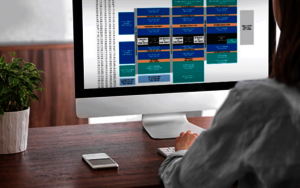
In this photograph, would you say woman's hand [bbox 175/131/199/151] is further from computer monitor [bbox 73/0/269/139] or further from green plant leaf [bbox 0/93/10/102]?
green plant leaf [bbox 0/93/10/102]

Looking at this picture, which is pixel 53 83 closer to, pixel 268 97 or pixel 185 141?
pixel 185 141

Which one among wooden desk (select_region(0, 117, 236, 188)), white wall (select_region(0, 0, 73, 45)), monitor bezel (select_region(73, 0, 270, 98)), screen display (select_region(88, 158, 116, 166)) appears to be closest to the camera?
wooden desk (select_region(0, 117, 236, 188))

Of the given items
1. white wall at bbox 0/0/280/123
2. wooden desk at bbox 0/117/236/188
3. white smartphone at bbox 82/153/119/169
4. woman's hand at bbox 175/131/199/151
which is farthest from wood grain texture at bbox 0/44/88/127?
woman's hand at bbox 175/131/199/151

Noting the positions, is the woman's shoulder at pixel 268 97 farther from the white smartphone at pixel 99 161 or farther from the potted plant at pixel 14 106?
the potted plant at pixel 14 106

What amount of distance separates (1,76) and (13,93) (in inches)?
2.4

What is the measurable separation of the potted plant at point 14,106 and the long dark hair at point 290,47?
2.54 feet

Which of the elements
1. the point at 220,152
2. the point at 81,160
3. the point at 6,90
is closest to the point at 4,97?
the point at 6,90

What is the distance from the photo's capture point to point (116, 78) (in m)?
1.42

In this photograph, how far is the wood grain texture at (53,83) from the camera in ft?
9.79

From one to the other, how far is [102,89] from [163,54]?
233 mm

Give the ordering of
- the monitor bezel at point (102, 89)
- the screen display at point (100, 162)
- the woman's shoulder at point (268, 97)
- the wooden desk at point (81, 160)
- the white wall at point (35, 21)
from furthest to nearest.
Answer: the white wall at point (35, 21) < the monitor bezel at point (102, 89) < the screen display at point (100, 162) < the wooden desk at point (81, 160) < the woman's shoulder at point (268, 97)

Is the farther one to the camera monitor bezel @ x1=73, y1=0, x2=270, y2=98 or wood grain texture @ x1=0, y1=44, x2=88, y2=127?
wood grain texture @ x1=0, y1=44, x2=88, y2=127

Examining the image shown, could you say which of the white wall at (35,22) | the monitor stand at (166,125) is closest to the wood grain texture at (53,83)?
the white wall at (35,22)

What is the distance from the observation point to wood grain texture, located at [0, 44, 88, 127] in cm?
298
